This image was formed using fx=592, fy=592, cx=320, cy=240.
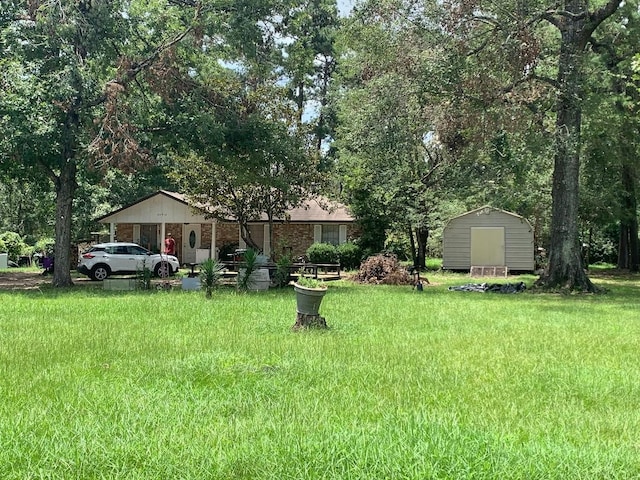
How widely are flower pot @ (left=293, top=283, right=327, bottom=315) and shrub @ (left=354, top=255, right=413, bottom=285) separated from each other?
11466 millimetres

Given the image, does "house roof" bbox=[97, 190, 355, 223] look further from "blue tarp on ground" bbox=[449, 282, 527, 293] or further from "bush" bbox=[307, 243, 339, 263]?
"blue tarp on ground" bbox=[449, 282, 527, 293]

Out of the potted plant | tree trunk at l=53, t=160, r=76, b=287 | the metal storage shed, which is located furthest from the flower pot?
the metal storage shed

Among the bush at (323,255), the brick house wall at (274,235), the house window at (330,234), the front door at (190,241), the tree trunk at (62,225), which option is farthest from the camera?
the front door at (190,241)

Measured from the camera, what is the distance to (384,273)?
20.7 metres

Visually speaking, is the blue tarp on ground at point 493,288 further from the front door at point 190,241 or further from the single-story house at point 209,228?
the front door at point 190,241

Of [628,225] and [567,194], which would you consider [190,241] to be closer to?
[567,194]

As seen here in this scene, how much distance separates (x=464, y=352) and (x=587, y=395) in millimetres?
2103

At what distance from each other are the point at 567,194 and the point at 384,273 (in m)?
6.46

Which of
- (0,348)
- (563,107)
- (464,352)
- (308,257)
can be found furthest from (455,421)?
(308,257)

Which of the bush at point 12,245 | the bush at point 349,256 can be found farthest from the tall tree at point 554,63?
the bush at point 12,245

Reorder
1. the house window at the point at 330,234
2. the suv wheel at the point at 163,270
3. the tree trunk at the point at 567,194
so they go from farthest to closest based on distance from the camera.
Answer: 1. the house window at the point at 330,234
2. the suv wheel at the point at 163,270
3. the tree trunk at the point at 567,194

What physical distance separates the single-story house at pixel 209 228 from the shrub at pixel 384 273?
5649mm

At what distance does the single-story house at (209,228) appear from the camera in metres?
26.3

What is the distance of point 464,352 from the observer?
7.48 metres
